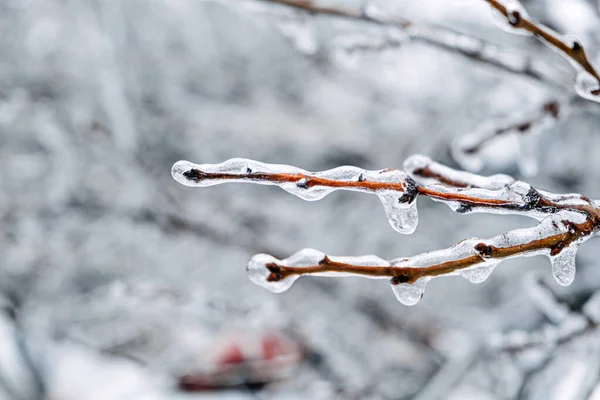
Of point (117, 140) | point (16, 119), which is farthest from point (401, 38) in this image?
point (16, 119)

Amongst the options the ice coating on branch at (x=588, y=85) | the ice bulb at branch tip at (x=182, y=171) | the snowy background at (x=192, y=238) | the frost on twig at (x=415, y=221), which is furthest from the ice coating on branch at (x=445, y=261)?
the snowy background at (x=192, y=238)

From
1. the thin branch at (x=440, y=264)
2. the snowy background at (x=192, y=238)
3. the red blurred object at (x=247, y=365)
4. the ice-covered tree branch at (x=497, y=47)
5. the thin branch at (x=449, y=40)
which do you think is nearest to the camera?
the thin branch at (x=440, y=264)

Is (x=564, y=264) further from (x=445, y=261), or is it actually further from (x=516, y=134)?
(x=516, y=134)

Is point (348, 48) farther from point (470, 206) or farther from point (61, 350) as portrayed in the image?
A: point (61, 350)

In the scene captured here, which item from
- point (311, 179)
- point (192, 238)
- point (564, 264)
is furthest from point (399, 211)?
point (192, 238)

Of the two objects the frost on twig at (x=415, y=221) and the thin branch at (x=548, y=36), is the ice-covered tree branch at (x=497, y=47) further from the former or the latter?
the frost on twig at (x=415, y=221)

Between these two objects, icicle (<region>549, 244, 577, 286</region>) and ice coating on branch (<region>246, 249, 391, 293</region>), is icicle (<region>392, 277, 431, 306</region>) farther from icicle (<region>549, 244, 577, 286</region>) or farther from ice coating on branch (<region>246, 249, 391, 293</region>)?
icicle (<region>549, 244, 577, 286</region>)

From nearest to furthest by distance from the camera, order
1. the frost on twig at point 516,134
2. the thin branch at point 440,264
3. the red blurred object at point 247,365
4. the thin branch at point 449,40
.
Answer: the thin branch at point 440,264, the thin branch at point 449,40, the frost on twig at point 516,134, the red blurred object at point 247,365
